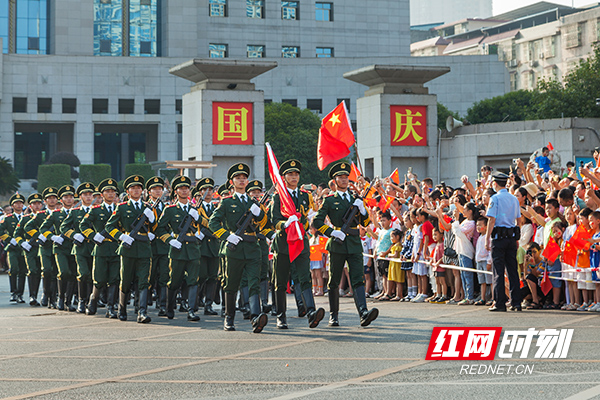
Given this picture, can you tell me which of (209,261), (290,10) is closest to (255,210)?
(209,261)

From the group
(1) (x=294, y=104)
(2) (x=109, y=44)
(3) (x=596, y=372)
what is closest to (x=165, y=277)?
(3) (x=596, y=372)

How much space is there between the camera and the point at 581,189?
1291 centimetres

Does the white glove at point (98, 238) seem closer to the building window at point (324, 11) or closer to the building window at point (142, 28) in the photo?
the building window at point (142, 28)

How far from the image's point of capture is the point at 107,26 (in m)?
78.8

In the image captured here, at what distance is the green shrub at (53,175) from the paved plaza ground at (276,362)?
48159mm

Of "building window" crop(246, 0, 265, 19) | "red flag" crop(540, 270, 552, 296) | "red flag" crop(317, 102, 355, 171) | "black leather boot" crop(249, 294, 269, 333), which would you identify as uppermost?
"building window" crop(246, 0, 265, 19)

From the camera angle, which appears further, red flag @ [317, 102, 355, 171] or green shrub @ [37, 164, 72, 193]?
green shrub @ [37, 164, 72, 193]

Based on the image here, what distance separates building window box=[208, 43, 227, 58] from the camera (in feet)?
265

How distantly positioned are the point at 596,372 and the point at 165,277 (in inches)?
301

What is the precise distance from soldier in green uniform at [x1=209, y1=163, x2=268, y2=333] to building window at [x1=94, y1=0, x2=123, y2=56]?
2762 inches

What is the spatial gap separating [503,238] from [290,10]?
72168 millimetres

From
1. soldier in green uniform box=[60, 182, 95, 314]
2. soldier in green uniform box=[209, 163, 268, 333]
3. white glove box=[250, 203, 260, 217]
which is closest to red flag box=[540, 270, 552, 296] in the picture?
soldier in green uniform box=[209, 163, 268, 333]

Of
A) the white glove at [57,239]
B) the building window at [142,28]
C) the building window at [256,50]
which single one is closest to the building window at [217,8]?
the building window at [256,50]

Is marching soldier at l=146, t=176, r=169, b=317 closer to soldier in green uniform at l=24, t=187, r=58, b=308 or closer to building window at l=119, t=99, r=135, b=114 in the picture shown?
soldier in green uniform at l=24, t=187, r=58, b=308
